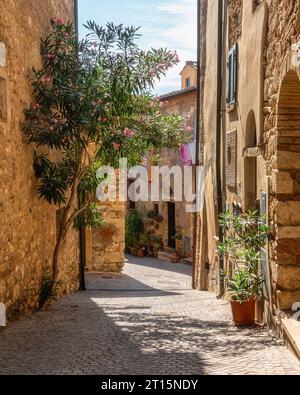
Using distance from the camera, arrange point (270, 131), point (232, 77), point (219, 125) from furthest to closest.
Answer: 1. point (219, 125)
2. point (232, 77)
3. point (270, 131)

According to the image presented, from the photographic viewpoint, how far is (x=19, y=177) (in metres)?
7.45

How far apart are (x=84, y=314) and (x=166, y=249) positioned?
15634 millimetres

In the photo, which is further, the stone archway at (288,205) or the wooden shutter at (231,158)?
the wooden shutter at (231,158)

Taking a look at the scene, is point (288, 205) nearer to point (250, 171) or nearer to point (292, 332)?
point (292, 332)

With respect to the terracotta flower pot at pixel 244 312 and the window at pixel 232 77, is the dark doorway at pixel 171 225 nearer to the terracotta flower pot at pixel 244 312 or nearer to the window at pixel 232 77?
the window at pixel 232 77

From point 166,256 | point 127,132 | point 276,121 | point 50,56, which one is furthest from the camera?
point 166,256

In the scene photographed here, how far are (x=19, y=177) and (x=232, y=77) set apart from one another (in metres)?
3.57

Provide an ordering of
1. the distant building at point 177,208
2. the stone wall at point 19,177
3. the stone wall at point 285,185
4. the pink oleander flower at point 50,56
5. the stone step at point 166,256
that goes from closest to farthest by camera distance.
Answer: the stone wall at point 285,185
the stone wall at point 19,177
the pink oleander flower at point 50,56
the distant building at point 177,208
the stone step at point 166,256

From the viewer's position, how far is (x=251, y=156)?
7.35 meters

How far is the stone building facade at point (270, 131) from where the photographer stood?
215 inches

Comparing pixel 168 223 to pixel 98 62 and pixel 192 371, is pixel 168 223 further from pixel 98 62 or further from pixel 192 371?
pixel 192 371

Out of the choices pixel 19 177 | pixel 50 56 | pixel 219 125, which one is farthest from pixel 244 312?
pixel 50 56

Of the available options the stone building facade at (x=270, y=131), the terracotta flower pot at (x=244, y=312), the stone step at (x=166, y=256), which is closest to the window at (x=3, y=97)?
the stone building facade at (x=270, y=131)

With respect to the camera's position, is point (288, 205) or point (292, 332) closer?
point (292, 332)
